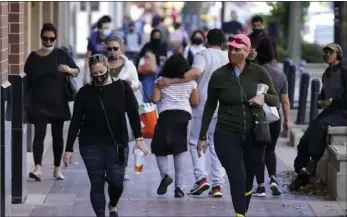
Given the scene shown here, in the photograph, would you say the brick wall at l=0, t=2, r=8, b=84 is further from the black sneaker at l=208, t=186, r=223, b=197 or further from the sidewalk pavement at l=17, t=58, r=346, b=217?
the black sneaker at l=208, t=186, r=223, b=197

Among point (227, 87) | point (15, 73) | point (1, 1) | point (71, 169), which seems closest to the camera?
point (227, 87)

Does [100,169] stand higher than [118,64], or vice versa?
[118,64]

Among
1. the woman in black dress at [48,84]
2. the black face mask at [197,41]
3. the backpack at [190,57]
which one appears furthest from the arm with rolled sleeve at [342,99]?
the black face mask at [197,41]

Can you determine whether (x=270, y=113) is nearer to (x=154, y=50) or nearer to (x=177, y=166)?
(x=177, y=166)

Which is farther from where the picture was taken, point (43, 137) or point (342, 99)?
point (43, 137)

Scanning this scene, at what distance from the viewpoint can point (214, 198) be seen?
37.0 feet

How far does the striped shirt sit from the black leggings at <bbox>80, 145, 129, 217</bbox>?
180cm

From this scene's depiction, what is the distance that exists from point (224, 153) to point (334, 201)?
8.05ft

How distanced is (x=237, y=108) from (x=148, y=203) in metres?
2.41

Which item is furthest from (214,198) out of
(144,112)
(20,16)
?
(20,16)

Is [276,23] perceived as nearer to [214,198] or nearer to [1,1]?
[214,198]

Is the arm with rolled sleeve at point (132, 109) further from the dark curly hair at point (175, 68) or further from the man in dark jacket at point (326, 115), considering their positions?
the man in dark jacket at point (326, 115)

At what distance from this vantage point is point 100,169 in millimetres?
9227

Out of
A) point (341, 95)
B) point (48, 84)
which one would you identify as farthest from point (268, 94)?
point (48, 84)
